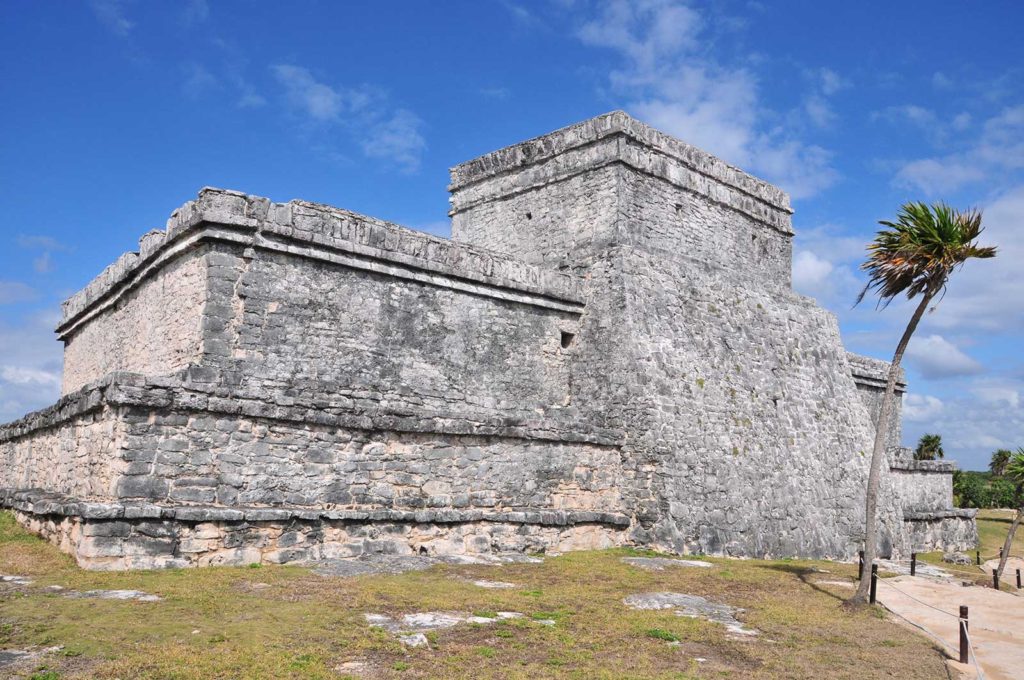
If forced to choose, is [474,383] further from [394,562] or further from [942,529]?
[942,529]

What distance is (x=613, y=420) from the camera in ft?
49.5

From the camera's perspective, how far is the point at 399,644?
277 inches

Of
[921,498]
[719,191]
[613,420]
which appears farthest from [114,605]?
[921,498]

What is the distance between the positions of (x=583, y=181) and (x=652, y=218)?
5.00 feet

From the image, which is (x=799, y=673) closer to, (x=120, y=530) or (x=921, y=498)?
(x=120, y=530)

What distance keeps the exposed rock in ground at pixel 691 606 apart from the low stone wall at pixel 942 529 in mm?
14886

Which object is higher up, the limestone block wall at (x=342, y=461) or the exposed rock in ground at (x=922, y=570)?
the limestone block wall at (x=342, y=461)

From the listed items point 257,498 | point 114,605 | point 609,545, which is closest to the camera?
point 114,605

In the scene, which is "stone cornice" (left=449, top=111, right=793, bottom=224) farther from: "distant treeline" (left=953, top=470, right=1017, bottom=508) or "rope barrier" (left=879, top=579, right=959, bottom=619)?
"distant treeline" (left=953, top=470, right=1017, bottom=508)

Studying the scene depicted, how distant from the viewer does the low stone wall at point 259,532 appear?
9.33m

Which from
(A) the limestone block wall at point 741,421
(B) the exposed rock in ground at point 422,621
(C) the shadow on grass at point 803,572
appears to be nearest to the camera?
(B) the exposed rock in ground at point 422,621

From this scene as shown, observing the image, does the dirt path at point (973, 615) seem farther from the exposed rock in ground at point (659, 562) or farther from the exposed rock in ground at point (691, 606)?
the exposed rock in ground at point (659, 562)

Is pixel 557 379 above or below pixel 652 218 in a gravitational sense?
below

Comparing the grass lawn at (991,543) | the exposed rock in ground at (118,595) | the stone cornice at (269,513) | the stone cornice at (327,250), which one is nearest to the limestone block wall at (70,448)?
the stone cornice at (269,513)
